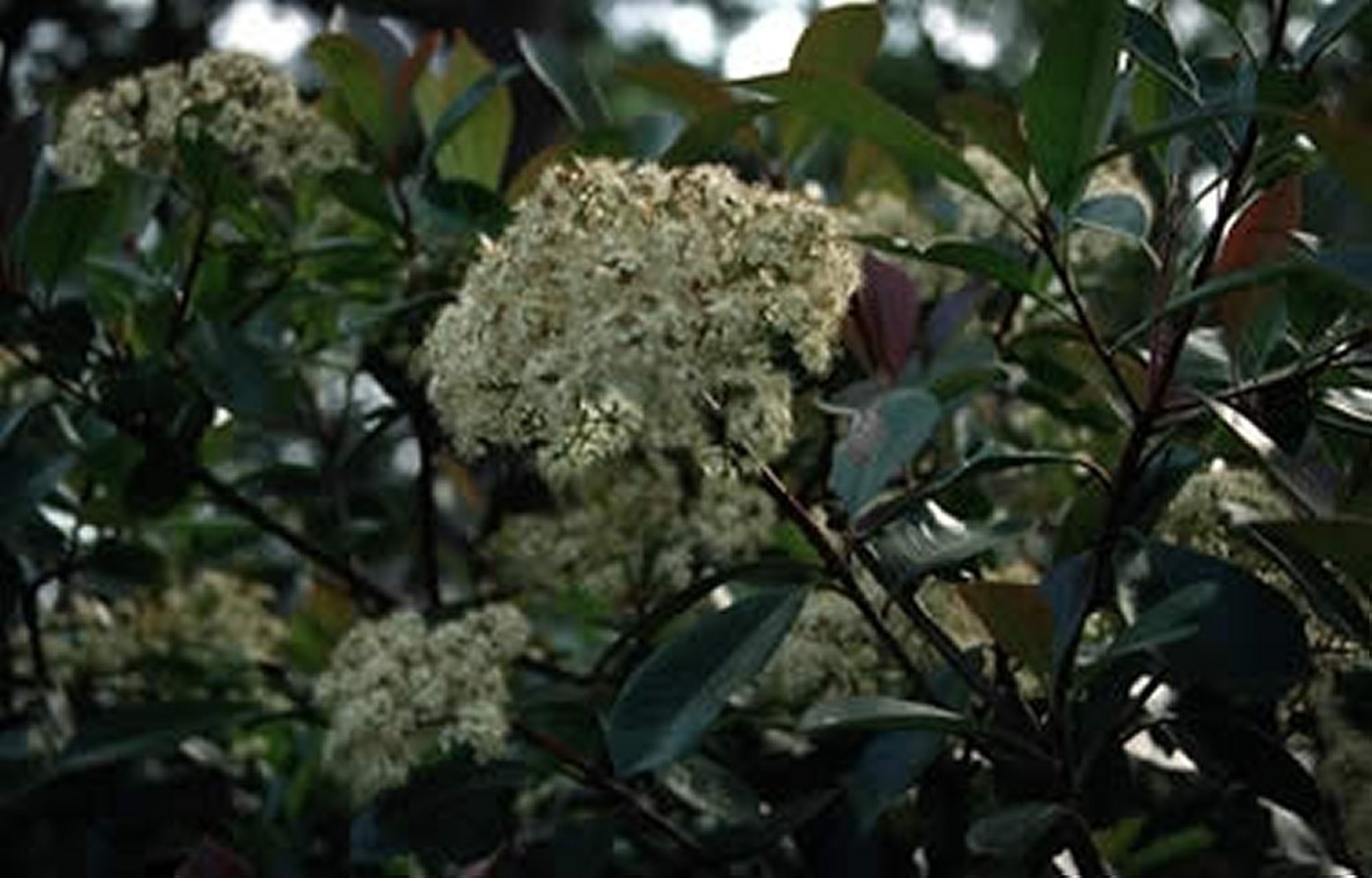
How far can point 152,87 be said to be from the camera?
84.8 inches

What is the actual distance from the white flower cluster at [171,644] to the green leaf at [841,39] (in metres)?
0.95

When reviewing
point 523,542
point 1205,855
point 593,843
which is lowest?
point 1205,855

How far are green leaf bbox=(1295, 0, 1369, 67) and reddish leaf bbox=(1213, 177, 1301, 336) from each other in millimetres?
137

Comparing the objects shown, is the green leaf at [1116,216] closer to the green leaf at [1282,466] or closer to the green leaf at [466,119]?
the green leaf at [1282,466]

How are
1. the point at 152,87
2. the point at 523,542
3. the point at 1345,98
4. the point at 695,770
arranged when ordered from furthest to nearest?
the point at 523,542
the point at 152,87
the point at 695,770
the point at 1345,98

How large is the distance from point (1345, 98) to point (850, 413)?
18.2 inches

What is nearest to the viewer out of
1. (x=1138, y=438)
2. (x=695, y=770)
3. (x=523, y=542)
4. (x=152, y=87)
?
(x=1138, y=438)

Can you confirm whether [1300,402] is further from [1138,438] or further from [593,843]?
[593,843]

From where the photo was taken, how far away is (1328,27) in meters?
1.51

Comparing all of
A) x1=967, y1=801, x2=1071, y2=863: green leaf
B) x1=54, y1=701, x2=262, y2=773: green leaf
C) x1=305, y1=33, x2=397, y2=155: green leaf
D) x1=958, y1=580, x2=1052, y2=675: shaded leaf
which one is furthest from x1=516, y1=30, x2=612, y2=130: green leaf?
x1=967, y1=801, x2=1071, y2=863: green leaf

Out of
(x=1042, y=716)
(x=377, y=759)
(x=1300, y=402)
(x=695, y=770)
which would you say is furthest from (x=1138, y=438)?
(x=377, y=759)

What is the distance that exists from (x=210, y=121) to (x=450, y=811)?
28.8 inches

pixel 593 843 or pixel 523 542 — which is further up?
pixel 523 542

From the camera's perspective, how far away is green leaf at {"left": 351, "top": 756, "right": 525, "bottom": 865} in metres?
1.83
